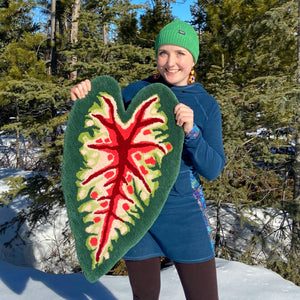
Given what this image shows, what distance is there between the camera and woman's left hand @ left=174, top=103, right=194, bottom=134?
3.74 ft

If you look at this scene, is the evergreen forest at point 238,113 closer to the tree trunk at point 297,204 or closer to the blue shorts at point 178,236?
the tree trunk at point 297,204

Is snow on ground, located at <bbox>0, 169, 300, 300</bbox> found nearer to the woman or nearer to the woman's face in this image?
the woman

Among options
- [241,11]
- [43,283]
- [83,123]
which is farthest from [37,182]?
[241,11]

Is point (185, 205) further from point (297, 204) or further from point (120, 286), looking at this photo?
point (297, 204)

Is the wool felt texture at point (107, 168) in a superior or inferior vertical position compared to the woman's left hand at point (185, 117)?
inferior

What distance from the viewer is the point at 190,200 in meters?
1.27

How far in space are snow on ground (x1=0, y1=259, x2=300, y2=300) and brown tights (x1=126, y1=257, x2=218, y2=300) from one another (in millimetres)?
1330

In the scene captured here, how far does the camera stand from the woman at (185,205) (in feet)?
4.00

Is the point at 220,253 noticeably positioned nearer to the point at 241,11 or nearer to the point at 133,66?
the point at 133,66

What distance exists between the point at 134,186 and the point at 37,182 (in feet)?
12.1

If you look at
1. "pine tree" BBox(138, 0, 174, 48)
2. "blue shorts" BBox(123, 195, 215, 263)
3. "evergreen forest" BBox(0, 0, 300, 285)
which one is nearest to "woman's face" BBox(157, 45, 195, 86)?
"blue shorts" BBox(123, 195, 215, 263)

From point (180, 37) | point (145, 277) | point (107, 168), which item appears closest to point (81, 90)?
point (107, 168)

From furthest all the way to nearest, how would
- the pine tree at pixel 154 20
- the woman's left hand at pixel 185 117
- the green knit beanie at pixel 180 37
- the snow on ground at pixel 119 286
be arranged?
1. the pine tree at pixel 154 20
2. the snow on ground at pixel 119 286
3. the green knit beanie at pixel 180 37
4. the woman's left hand at pixel 185 117

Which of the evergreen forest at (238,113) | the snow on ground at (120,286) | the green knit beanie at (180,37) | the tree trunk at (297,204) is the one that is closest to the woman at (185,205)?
the green knit beanie at (180,37)
